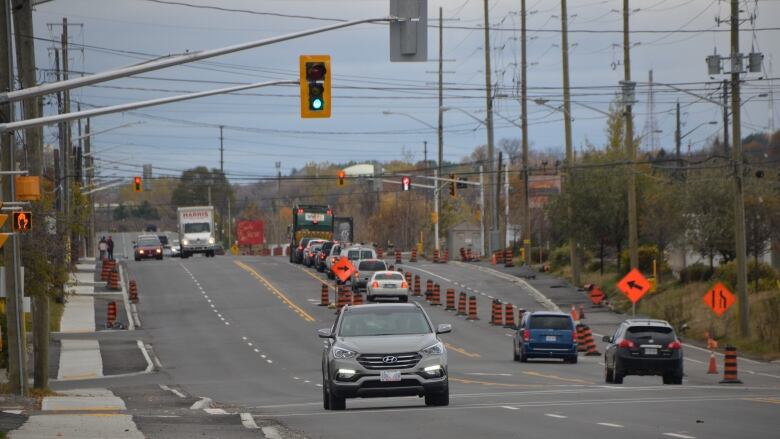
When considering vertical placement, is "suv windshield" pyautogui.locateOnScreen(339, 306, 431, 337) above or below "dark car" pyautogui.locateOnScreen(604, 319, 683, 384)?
above

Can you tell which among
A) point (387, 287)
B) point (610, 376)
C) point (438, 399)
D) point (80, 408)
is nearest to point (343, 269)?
point (387, 287)

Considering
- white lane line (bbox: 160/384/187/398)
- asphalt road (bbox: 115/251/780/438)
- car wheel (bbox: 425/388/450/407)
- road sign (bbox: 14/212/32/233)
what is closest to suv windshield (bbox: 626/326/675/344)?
asphalt road (bbox: 115/251/780/438)

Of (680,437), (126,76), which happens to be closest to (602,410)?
(680,437)

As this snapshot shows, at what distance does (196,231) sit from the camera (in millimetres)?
100625

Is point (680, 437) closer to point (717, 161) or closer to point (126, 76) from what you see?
point (126, 76)

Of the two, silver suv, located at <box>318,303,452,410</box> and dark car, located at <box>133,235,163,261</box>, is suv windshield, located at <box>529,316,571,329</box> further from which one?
dark car, located at <box>133,235,163,261</box>

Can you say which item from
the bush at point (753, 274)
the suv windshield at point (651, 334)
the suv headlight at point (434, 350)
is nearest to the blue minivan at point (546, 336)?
the suv windshield at point (651, 334)

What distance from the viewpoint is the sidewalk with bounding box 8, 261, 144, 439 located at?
17.3m

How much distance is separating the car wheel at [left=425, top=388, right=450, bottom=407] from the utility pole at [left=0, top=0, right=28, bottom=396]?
12.1 metres

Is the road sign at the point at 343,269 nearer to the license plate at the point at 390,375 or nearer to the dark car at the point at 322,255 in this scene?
the dark car at the point at 322,255

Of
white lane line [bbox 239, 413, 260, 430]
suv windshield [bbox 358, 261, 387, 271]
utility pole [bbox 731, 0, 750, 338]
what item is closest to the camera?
white lane line [bbox 239, 413, 260, 430]

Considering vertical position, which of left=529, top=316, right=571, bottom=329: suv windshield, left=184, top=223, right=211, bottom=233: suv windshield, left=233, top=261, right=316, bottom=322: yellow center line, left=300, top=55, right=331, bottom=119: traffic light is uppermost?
left=300, top=55, right=331, bottom=119: traffic light

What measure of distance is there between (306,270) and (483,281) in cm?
1346

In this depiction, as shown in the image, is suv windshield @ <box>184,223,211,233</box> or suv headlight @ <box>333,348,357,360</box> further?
suv windshield @ <box>184,223,211,233</box>
